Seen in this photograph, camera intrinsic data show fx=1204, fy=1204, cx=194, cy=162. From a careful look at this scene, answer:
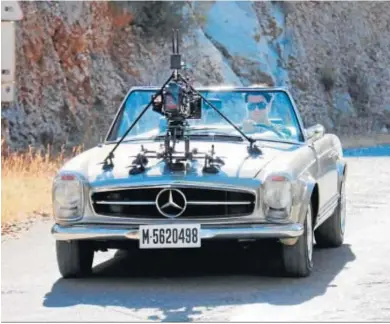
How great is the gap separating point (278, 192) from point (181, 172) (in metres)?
0.72

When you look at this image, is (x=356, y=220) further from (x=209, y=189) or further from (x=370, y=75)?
(x=370, y=75)

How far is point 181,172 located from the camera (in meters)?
8.73

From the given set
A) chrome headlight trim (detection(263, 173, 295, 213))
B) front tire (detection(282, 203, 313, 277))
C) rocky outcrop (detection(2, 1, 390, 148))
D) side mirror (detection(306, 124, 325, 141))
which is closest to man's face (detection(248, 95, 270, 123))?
side mirror (detection(306, 124, 325, 141))

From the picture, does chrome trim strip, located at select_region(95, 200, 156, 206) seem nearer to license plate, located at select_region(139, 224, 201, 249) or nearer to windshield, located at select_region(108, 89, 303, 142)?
license plate, located at select_region(139, 224, 201, 249)

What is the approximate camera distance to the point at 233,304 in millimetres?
7816

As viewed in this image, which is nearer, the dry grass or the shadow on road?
the shadow on road

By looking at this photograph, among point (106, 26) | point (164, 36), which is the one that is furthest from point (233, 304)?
point (164, 36)

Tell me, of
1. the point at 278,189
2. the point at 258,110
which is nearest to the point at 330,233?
the point at 258,110

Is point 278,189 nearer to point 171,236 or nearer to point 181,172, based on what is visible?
point 181,172

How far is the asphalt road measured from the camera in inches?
297

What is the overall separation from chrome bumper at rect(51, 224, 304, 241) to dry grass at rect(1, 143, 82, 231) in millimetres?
3977

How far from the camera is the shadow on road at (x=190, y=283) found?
7.92 metres

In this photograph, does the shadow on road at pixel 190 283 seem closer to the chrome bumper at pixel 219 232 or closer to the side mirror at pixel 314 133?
the chrome bumper at pixel 219 232

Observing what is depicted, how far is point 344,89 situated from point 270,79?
686 centimetres
